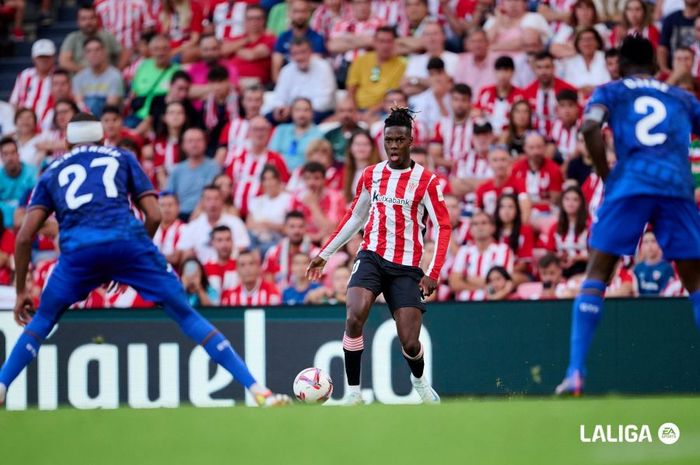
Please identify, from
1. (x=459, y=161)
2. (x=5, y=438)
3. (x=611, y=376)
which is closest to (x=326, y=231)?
(x=459, y=161)

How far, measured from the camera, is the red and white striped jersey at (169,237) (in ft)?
45.3

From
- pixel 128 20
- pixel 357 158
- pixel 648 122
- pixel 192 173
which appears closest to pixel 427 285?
pixel 648 122

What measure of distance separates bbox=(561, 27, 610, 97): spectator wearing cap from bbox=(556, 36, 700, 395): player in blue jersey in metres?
6.52

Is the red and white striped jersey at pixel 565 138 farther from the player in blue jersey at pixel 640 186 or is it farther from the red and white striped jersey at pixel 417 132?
the player in blue jersey at pixel 640 186

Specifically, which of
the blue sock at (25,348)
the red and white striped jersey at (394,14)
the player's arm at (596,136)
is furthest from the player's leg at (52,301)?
the red and white striped jersey at (394,14)

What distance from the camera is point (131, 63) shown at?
17.1 m

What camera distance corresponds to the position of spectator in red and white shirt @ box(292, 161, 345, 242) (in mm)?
13508

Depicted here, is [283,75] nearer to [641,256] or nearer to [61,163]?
[641,256]

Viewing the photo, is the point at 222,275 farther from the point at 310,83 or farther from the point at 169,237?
the point at 310,83

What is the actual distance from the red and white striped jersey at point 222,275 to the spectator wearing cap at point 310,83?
2.57 m

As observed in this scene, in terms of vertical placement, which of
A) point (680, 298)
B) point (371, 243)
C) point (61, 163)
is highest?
point (61, 163)

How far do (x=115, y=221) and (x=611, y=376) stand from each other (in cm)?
485

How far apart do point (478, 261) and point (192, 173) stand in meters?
3.78

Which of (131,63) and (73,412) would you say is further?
(131,63)
